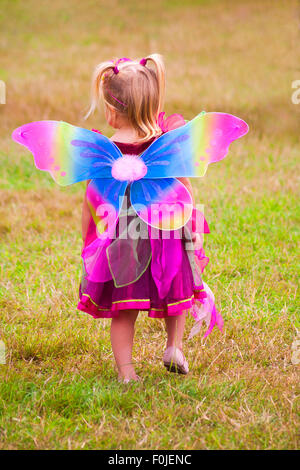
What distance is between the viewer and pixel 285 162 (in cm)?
751

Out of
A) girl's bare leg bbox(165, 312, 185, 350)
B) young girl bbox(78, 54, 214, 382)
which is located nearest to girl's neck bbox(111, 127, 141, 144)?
young girl bbox(78, 54, 214, 382)

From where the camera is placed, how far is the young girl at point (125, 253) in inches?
119

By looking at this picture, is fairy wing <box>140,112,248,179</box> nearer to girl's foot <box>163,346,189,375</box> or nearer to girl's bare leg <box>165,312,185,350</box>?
girl's bare leg <box>165,312,185,350</box>

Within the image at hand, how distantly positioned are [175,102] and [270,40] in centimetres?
601

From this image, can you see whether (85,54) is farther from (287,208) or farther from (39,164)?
(39,164)

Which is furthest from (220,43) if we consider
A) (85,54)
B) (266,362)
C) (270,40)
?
(266,362)

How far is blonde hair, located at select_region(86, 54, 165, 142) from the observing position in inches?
119

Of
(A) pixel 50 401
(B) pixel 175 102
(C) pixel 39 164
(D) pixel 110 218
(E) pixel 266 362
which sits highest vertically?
(B) pixel 175 102

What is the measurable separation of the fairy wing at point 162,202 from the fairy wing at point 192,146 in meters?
0.06

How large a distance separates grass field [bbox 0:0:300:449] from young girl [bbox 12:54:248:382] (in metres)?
0.33

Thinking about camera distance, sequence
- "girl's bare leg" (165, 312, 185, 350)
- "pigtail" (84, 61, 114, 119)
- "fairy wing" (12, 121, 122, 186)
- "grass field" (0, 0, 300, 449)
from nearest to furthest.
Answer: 1. "grass field" (0, 0, 300, 449)
2. "pigtail" (84, 61, 114, 119)
3. "fairy wing" (12, 121, 122, 186)
4. "girl's bare leg" (165, 312, 185, 350)

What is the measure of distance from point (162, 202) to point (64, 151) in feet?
1.86

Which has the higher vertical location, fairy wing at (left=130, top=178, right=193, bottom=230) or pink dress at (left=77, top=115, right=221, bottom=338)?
fairy wing at (left=130, top=178, right=193, bottom=230)

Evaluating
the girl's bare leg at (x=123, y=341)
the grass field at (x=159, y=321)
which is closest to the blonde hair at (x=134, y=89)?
the girl's bare leg at (x=123, y=341)
